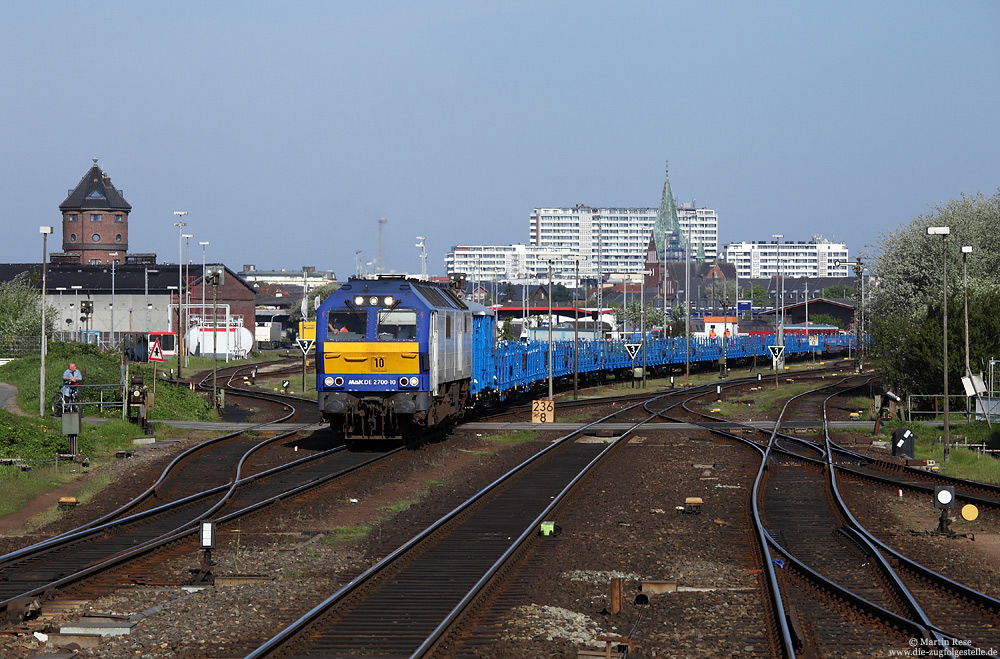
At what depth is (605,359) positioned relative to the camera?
6456 cm

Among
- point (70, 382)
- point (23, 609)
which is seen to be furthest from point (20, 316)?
point (23, 609)

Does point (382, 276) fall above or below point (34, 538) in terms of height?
above

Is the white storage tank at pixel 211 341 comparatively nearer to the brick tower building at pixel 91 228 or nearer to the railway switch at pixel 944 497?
the brick tower building at pixel 91 228

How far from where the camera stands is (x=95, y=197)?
134 metres

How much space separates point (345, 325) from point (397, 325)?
52.4 inches

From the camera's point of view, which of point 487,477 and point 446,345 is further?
point 446,345

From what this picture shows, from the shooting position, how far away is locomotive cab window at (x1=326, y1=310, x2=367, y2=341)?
27.0 metres

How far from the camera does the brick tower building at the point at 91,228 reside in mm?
132875

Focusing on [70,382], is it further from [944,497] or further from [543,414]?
[944,497]

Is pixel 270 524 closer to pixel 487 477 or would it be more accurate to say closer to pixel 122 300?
pixel 487 477

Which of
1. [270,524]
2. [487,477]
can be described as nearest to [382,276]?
[487,477]

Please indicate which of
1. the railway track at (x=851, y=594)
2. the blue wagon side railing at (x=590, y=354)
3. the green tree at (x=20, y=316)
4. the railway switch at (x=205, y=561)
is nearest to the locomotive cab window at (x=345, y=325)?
the blue wagon side railing at (x=590, y=354)

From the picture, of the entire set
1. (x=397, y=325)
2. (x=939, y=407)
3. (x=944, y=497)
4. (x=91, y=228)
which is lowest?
(x=939, y=407)

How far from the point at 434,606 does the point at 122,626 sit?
3.32 m
